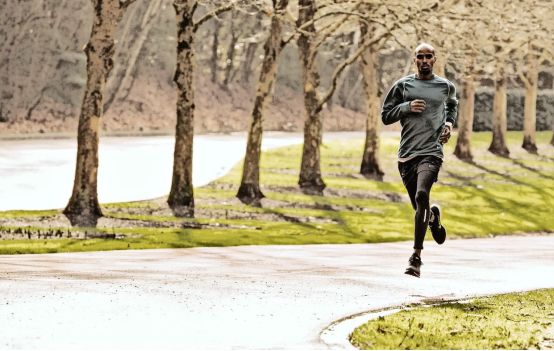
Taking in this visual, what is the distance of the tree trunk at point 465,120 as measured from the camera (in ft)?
137

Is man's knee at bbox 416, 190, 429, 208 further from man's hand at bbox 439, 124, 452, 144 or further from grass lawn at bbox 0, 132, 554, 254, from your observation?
grass lawn at bbox 0, 132, 554, 254

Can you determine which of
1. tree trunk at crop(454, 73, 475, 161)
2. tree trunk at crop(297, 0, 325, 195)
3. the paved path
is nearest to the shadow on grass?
the paved path

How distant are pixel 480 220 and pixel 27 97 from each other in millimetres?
21923

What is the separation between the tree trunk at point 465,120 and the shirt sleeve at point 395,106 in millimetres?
28512

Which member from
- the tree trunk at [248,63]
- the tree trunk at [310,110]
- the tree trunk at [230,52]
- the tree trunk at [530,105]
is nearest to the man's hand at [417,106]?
the tree trunk at [310,110]

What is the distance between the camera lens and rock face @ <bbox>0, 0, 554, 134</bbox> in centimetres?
4700

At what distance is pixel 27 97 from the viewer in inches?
1857

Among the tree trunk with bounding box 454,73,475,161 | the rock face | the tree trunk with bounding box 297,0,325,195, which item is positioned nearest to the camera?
the tree trunk with bounding box 297,0,325,195

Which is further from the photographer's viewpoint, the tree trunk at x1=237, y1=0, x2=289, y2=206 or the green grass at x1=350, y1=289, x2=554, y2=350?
the tree trunk at x1=237, y1=0, x2=289, y2=206

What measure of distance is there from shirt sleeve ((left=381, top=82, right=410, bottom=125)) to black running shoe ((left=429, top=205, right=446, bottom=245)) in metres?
1.25

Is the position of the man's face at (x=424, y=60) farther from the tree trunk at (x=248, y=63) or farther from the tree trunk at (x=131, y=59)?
the tree trunk at (x=248, y=63)

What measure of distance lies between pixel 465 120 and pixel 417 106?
30.2m

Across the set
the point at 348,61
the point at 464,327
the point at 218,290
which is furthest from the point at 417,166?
the point at 348,61

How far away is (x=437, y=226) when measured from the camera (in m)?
13.3
